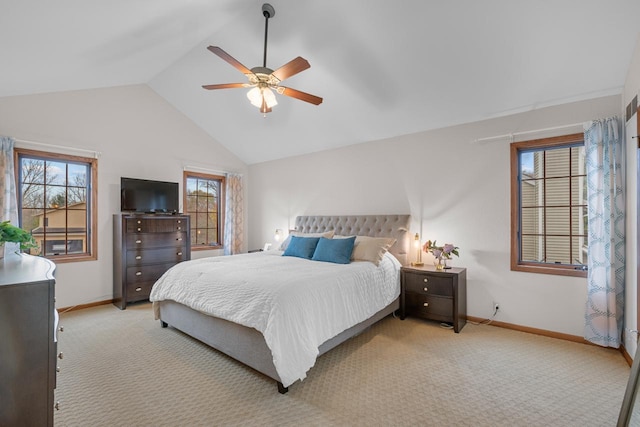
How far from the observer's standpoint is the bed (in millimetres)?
2129

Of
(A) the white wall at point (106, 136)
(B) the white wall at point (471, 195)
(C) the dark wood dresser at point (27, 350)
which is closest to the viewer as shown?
(C) the dark wood dresser at point (27, 350)

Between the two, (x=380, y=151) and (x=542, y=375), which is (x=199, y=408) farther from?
(x=380, y=151)

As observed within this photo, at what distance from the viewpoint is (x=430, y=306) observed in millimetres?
3484

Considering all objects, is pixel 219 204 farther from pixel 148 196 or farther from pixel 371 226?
pixel 371 226

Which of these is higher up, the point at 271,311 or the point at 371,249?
the point at 371,249

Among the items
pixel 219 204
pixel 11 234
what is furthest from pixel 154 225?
pixel 11 234

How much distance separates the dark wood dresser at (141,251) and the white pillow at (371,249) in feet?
9.58

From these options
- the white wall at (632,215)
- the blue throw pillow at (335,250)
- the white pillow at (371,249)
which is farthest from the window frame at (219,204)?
the white wall at (632,215)

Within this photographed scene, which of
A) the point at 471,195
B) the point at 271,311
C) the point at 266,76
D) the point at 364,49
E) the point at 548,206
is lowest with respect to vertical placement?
the point at 271,311

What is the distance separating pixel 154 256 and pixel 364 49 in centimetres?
406

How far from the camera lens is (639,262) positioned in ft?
7.53

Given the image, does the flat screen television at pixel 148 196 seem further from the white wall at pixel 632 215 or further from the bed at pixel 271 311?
the white wall at pixel 632 215

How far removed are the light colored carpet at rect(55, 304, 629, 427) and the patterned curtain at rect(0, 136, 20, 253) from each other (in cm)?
164

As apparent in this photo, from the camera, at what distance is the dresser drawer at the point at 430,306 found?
3.36m
